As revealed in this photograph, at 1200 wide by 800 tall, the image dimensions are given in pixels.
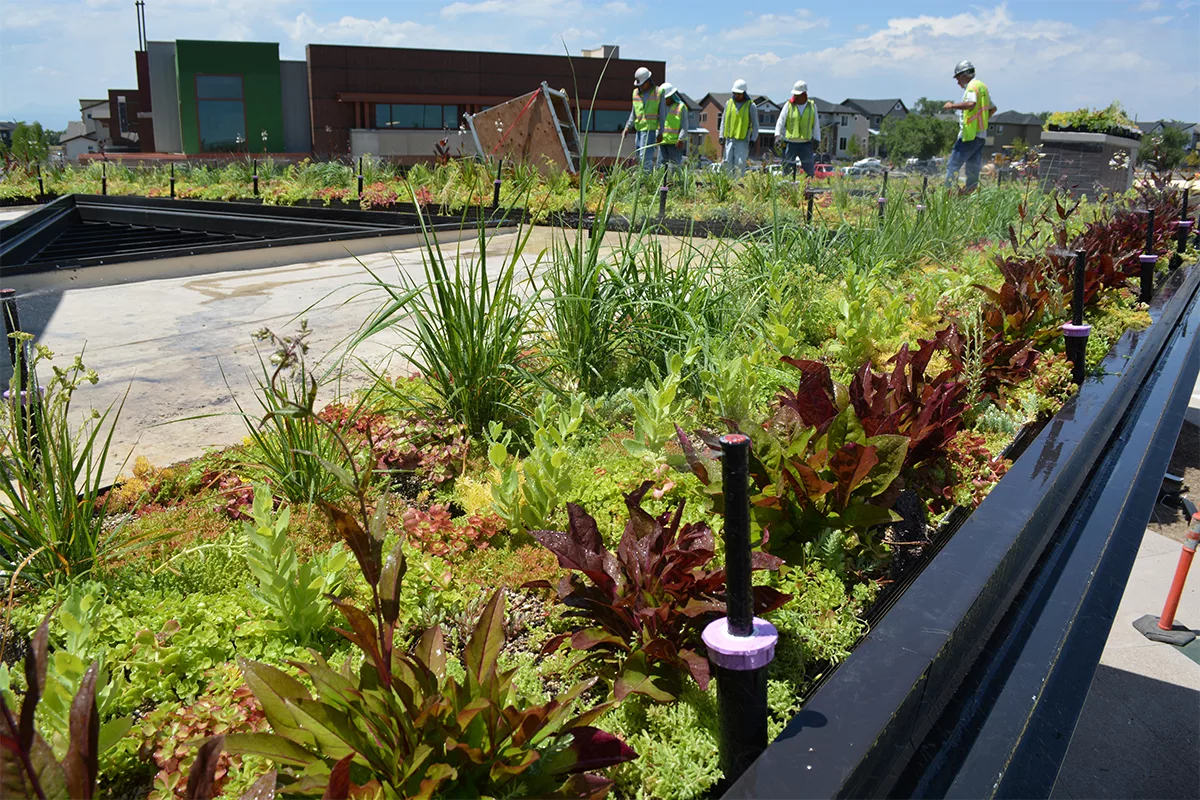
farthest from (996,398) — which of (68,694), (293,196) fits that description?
(293,196)

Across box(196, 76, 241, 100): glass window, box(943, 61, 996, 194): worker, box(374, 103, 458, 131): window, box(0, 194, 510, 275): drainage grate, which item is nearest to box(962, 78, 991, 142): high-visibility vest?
box(943, 61, 996, 194): worker

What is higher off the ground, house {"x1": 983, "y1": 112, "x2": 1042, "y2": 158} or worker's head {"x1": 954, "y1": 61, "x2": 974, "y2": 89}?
house {"x1": 983, "y1": 112, "x2": 1042, "y2": 158}

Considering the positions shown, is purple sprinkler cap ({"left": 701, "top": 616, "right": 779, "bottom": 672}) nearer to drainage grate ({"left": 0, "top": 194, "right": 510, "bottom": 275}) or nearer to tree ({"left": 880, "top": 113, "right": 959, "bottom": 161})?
drainage grate ({"left": 0, "top": 194, "right": 510, "bottom": 275})

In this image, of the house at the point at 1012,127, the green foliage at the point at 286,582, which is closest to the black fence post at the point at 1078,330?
the green foliage at the point at 286,582

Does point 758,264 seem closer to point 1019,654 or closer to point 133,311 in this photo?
point 1019,654

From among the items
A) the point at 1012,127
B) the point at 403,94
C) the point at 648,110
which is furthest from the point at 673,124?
the point at 1012,127

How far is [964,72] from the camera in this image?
43.9 ft

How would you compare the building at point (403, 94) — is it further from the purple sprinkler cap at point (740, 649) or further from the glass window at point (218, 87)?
the purple sprinkler cap at point (740, 649)

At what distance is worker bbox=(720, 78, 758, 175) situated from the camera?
Answer: 1404cm

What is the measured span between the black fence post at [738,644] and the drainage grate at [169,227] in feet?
26.1

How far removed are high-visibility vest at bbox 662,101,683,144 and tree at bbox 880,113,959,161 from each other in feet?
365

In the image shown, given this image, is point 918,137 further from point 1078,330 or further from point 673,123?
point 1078,330

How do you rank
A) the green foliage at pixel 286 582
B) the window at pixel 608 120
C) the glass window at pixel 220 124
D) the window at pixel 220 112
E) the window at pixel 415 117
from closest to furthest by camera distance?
1. the green foliage at pixel 286 582
2. the window at pixel 220 112
3. the glass window at pixel 220 124
4. the window at pixel 415 117
5. the window at pixel 608 120

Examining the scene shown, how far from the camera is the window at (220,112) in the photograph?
3472 centimetres
